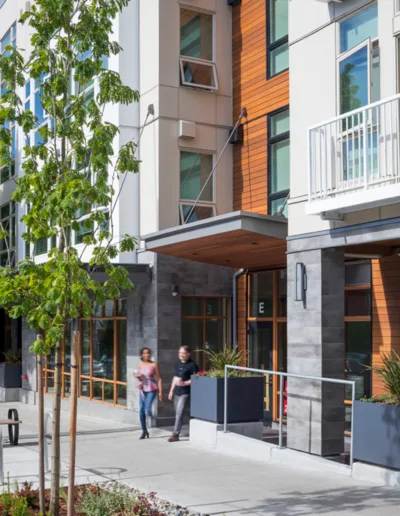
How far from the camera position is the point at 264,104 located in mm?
16906

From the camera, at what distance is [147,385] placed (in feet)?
50.5

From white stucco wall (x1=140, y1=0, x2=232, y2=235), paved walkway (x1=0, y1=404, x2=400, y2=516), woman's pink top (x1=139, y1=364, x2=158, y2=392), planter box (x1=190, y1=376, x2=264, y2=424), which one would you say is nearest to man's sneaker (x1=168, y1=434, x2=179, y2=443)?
paved walkway (x1=0, y1=404, x2=400, y2=516)

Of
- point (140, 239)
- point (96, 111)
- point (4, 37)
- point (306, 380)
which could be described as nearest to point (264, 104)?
point (140, 239)

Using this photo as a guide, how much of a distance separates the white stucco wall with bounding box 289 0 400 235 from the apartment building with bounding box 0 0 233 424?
15.6 ft

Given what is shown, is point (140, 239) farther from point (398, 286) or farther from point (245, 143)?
point (398, 286)

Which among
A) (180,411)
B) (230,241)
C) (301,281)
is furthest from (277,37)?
(180,411)

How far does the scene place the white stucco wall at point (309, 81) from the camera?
39.6 feet

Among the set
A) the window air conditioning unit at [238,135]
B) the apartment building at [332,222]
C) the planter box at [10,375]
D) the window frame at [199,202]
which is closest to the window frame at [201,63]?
the window air conditioning unit at [238,135]

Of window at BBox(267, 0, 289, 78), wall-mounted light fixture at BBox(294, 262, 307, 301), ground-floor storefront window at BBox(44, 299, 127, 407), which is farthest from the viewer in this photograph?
ground-floor storefront window at BBox(44, 299, 127, 407)

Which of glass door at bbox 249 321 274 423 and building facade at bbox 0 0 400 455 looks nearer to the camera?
building facade at bbox 0 0 400 455

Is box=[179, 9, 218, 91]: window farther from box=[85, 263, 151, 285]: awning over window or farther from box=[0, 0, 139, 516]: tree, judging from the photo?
box=[0, 0, 139, 516]: tree

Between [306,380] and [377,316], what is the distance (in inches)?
83.9

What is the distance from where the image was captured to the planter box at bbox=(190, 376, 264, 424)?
547 inches

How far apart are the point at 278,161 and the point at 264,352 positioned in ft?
12.9
